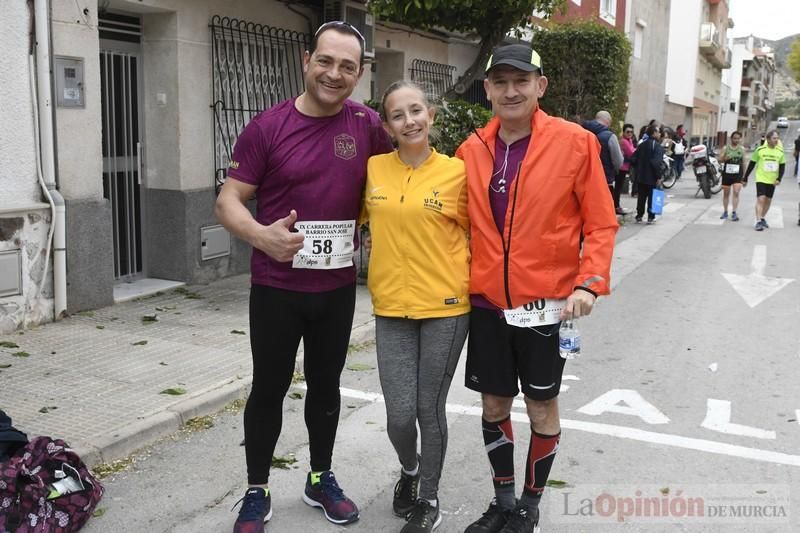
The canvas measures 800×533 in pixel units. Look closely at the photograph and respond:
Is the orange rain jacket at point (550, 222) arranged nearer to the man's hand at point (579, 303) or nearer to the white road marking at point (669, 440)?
the man's hand at point (579, 303)

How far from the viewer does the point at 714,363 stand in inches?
245

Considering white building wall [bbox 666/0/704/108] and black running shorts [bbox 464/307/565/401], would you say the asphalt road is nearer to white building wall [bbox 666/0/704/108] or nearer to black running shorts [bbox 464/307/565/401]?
black running shorts [bbox 464/307/565/401]

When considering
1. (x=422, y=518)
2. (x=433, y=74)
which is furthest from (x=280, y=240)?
(x=433, y=74)

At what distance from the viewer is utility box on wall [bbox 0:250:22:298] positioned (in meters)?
6.15

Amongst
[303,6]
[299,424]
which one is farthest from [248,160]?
[303,6]

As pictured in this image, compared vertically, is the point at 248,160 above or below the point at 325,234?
above

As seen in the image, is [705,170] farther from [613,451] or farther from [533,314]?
[533,314]

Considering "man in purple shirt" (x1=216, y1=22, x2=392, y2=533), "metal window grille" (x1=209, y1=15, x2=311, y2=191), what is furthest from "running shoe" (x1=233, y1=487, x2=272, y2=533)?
"metal window grille" (x1=209, y1=15, x2=311, y2=191)

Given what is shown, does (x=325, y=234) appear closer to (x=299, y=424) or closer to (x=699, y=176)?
(x=299, y=424)

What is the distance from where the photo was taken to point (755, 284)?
9.45m

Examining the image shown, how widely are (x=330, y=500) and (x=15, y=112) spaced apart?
14.3ft

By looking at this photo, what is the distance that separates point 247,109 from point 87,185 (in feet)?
8.35

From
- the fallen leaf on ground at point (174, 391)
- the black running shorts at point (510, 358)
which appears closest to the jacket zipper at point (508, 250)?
the black running shorts at point (510, 358)

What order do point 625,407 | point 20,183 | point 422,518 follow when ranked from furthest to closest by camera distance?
1. point 20,183
2. point 625,407
3. point 422,518
